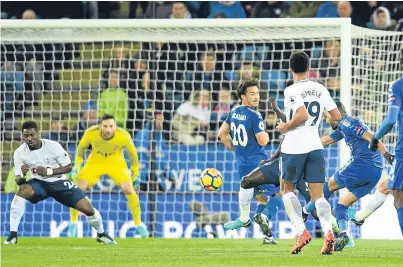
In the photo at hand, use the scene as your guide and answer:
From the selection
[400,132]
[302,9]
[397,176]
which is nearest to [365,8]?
[302,9]

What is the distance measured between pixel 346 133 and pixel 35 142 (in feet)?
14.1

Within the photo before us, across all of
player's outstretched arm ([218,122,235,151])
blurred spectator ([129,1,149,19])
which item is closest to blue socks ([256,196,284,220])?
player's outstretched arm ([218,122,235,151])

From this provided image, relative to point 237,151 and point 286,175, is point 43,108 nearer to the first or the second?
point 237,151

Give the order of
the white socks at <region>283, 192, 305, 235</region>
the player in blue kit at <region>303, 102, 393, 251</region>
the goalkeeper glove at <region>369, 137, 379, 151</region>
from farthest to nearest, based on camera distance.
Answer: the player in blue kit at <region>303, 102, 393, 251</region>, the white socks at <region>283, 192, 305, 235</region>, the goalkeeper glove at <region>369, 137, 379, 151</region>

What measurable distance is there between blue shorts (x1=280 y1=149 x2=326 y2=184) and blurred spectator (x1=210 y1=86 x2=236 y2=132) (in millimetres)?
7178

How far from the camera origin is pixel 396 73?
17.9 metres

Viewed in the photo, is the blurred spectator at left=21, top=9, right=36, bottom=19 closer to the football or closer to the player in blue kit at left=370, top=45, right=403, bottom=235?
the football

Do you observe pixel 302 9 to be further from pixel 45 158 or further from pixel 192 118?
pixel 45 158

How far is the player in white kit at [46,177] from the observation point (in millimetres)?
14469

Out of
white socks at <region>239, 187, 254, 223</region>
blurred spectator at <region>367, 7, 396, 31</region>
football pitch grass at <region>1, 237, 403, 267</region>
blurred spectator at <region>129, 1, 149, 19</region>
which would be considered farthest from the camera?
blurred spectator at <region>129, 1, 149, 19</region>

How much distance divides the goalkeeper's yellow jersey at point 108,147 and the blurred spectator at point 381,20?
537 centimetres

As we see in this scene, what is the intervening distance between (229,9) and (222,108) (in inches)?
96.1

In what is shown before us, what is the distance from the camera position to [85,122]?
61.7 feet

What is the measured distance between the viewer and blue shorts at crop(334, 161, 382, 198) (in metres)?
13.1
